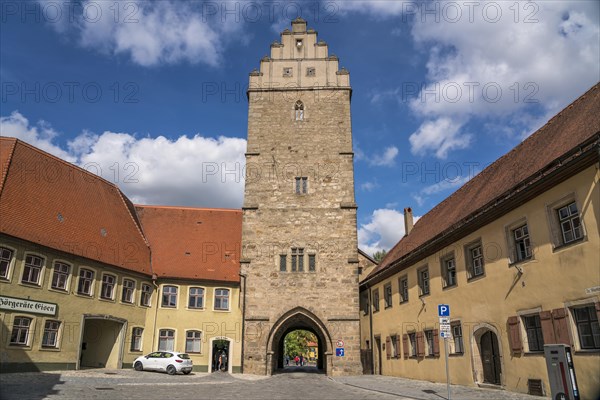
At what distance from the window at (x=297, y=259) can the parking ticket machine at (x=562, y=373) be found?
17.2m

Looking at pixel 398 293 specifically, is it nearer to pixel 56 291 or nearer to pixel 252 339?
pixel 252 339

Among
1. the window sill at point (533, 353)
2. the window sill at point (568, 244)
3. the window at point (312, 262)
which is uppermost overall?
the window at point (312, 262)

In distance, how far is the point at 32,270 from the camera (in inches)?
777

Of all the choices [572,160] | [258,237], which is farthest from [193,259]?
[572,160]

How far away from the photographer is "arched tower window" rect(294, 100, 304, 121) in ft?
98.2

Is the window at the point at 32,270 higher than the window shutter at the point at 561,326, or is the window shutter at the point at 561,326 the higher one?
the window at the point at 32,270

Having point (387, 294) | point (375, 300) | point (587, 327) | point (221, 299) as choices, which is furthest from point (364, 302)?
point (587, 327)

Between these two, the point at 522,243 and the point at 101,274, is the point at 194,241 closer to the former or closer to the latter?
the point at 101,274

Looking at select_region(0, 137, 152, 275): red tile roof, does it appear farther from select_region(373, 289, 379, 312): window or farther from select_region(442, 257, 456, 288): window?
select_region(442, 257, 456, 288): window

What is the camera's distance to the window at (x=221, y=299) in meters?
27.0

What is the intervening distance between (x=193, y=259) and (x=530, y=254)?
64.5 ft

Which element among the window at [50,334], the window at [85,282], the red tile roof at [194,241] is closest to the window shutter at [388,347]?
the red tile roof at [194,241]

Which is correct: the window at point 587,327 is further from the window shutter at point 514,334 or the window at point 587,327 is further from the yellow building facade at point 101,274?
the yellow building facade at point 101,274

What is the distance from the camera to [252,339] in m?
25.4
